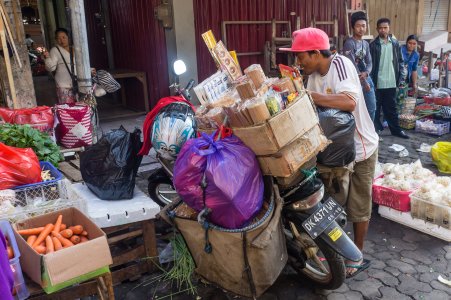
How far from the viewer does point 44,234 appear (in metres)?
2.45

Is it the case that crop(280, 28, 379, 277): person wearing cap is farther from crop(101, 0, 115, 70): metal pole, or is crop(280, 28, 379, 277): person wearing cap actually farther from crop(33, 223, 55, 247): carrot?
crop(101, 0, 115, 70): metal pole

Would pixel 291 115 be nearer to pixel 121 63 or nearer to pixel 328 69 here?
pixel 328 69

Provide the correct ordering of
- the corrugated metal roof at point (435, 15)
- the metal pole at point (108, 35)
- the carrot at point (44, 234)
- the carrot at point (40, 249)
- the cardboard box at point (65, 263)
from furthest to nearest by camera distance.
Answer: the corrugated metal roof at point (435, 15), the metal pole at point (108, 35), the carrot at point (44, 234), the carrot at point (40, 249), the cardboard box at point (65, 263)

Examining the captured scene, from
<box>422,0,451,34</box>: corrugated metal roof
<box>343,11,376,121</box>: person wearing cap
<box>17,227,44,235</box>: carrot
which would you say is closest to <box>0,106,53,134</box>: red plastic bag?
<box>17,227,44,235</box>: carrot

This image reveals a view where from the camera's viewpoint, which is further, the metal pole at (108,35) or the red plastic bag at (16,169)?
the metal pole at (108,35)

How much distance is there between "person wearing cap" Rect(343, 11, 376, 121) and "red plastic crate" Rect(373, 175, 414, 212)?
2.36 m

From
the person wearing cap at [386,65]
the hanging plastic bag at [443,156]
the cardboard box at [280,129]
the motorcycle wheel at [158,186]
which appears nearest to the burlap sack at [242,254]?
the cardboard box at [280,129]

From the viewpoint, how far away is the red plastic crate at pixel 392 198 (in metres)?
4.19

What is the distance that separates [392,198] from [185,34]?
18.1 feet

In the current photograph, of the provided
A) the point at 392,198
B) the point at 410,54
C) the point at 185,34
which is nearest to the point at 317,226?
the point at 392,198

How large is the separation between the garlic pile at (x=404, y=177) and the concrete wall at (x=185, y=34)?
192 inches

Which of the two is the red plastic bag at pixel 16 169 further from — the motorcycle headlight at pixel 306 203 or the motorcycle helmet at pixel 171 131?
the motorcycle headlight at pixel 306 203

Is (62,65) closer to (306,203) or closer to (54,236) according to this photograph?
(54,236)

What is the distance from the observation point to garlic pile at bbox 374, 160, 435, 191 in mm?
4334
